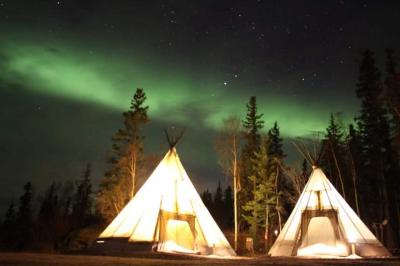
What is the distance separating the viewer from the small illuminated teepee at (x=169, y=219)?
500 inches

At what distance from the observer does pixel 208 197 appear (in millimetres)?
75000

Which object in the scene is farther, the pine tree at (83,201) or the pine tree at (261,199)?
the pine tree at (83,201)

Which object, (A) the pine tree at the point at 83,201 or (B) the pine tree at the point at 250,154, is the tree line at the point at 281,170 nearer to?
(B) the pine tree at the point at 250,154

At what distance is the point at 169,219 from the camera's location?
535 inches

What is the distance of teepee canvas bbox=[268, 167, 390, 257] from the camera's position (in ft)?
47.5

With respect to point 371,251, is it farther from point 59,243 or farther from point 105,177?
point 59,243

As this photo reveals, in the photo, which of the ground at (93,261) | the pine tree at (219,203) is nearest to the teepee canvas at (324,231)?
the ground at (93,261)

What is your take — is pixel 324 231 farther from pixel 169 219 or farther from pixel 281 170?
pixel 281 170

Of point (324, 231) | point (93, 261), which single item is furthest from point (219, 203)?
point (93, 261)

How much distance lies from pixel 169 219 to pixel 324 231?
658 cm

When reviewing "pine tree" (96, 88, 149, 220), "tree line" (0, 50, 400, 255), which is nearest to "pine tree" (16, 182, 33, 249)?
"tree line" (0, 50, 400, 255)

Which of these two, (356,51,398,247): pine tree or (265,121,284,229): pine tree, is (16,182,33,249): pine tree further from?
(356,51,398,247): pine tree

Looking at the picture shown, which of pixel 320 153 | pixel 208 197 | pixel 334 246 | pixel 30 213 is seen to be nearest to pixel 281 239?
pixel 334 246

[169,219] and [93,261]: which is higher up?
[169,219]
